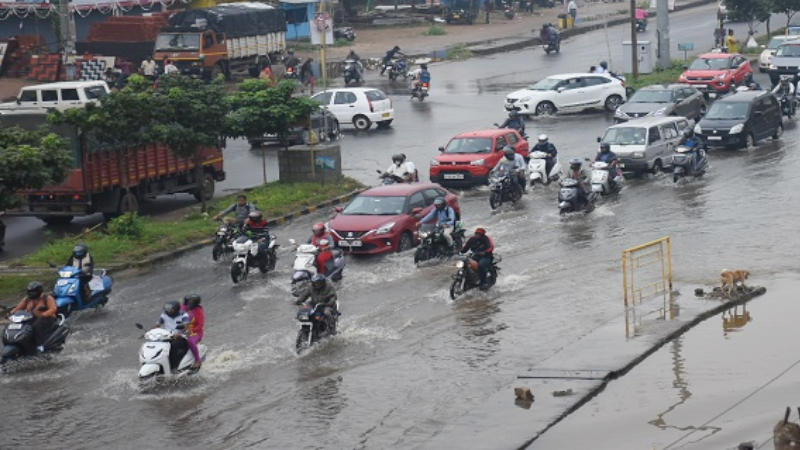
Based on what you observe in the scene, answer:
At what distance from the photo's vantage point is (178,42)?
187 ft

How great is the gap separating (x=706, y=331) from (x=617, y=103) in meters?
28.4

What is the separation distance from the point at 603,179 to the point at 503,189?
244cm

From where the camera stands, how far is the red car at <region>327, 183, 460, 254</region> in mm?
28156

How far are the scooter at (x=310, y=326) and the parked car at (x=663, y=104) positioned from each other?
2369cm

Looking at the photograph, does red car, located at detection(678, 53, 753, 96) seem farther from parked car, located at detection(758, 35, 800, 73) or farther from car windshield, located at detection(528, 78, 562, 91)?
car windshield, located at detection(528, 78, 562, 91)

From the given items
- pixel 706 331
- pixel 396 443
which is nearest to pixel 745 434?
pixel 396 443

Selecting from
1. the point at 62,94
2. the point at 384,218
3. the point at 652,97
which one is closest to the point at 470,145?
the point at 384,218

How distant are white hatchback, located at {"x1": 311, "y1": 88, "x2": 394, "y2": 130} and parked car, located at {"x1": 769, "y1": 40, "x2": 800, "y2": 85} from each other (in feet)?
55.2

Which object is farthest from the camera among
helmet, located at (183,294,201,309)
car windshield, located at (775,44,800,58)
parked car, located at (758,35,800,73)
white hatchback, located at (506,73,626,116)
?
parked car, located at (758,35,800,73)

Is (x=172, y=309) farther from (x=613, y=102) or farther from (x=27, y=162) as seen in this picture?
(x=613, y=102)

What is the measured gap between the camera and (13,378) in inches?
810

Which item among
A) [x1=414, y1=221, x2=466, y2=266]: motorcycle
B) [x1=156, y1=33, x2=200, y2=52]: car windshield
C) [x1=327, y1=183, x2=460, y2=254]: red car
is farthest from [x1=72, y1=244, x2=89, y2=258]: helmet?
[x1=156, y1=33, x2=200, y2=52]: car windshield

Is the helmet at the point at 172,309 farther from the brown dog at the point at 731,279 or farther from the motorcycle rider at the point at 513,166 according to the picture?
the motorcycle rider at the point at 513,166

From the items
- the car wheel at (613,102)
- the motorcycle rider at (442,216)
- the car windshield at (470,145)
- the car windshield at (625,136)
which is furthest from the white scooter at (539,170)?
the car wheel at (613,102)
